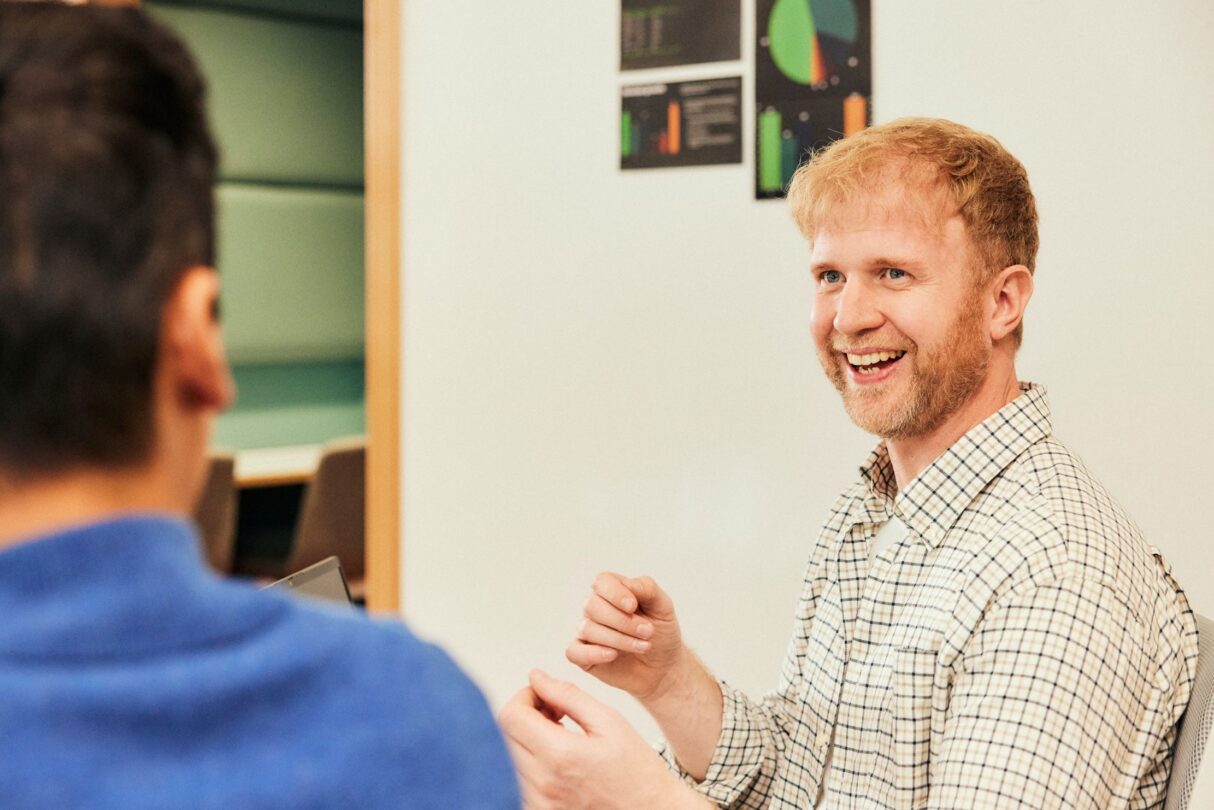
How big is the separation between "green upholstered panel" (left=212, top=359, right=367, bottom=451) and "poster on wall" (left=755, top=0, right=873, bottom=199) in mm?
2595

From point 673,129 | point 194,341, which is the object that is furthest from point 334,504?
point 194,341

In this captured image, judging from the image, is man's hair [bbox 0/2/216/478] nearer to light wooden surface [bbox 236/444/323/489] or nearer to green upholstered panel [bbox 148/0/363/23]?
light wooden surface [bbox 236/444/323/489]

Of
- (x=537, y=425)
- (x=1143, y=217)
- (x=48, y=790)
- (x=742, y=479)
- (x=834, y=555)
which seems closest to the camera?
(x=48, y=790)

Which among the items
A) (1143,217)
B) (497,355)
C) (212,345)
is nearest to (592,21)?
(497,355)

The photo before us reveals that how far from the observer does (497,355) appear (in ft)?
8.24

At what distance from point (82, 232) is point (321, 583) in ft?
2.13

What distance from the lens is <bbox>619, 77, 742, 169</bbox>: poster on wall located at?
224cm

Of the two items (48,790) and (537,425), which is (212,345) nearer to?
(48,790)

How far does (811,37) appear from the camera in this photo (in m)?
2.15

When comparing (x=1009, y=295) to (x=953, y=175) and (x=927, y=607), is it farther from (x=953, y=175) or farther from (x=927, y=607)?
(x=927, y=607)

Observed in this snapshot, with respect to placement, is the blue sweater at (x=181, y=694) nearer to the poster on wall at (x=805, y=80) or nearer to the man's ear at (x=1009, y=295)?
the man's ear at (x=1009, y=295)

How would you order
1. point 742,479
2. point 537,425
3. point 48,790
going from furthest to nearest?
1. point 537,425
2. point 742,479
3. point 48,790

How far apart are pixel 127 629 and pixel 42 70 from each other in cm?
22

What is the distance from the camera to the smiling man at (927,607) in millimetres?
1111
